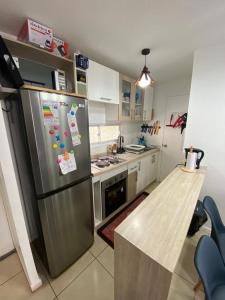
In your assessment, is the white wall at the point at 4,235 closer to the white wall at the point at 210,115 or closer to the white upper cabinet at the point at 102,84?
the white upper cabinet at the point at 102,84

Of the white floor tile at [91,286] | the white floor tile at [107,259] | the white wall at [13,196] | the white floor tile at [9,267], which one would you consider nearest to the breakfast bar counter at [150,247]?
Answer: the white floor tile at [91,286]

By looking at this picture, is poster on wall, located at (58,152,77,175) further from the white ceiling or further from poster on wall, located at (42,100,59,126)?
the white ceiling

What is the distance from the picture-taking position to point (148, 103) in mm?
2996

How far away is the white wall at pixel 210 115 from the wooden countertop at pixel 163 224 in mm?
717

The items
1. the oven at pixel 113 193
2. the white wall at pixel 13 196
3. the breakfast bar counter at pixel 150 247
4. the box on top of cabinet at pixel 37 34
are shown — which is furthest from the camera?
the oven at pixel 113 193

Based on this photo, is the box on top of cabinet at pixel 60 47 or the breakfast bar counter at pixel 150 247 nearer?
the breakfast bar counter at pixel 150 247

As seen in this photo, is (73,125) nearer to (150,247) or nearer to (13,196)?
(13,196)

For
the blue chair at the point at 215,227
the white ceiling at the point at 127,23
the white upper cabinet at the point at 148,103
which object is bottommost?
the blue chair at the point at 215,227

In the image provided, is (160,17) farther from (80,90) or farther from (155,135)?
(155,135)

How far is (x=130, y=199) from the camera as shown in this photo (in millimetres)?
2455

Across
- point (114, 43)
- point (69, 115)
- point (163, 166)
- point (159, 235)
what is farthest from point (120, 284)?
point (163, 166)

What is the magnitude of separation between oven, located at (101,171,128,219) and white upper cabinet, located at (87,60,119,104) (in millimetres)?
1167

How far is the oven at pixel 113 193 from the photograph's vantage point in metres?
1.85

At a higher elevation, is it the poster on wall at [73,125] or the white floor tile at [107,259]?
the poster on wall at [73,125]
